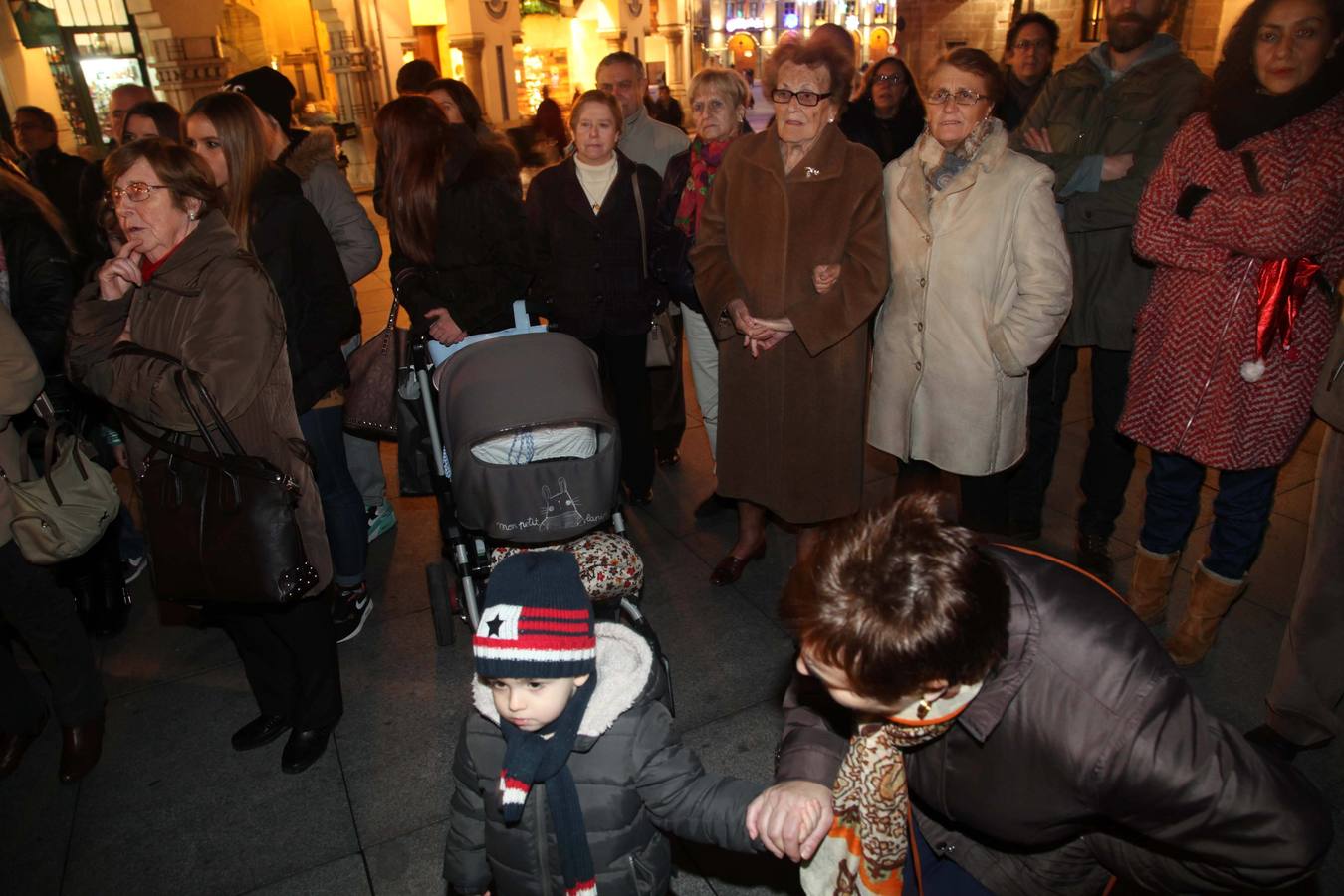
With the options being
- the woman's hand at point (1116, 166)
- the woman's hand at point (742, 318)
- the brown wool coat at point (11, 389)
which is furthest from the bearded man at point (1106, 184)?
the brown wool coat at point (11, 389)

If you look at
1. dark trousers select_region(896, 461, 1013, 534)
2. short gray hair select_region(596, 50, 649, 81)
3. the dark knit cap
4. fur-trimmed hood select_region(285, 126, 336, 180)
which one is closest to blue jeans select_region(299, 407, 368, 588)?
fur-trimmed hood select_region(285, 126, 336, 180)

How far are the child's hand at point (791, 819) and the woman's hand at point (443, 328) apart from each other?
111 inches

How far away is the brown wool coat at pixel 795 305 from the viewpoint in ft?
11.2

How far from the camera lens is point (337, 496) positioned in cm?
375

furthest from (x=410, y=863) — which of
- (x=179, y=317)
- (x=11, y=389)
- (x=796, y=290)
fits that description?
(x=796, y=290)

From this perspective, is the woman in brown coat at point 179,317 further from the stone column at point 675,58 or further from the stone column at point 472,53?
the stone column at point 675,58

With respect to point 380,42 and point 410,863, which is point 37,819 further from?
point 380,42

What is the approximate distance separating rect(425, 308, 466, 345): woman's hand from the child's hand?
111 inches

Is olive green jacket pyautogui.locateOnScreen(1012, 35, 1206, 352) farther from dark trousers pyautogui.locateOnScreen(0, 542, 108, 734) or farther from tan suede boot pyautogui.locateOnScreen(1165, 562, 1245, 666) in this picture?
dark trousers pyautogui.locateOnScreen(0, 542, 108, 734)

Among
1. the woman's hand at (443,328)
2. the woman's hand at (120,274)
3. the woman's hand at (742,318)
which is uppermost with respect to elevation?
the woman's hand at (120,274)

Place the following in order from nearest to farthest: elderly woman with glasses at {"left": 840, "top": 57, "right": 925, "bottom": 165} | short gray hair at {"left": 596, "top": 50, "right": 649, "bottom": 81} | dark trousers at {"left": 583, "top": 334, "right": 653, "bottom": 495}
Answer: dark trousers at {"left": 583, "top": 334, "right": 653, "bottom": 495} < short gray hair at {"left": 596, "top": 50, "right": 649, "bottom": 81} < elderly woman with glasses at {"left": 840, "top": 57, "right": 925, "bottom": 165}

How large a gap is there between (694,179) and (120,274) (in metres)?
2.61

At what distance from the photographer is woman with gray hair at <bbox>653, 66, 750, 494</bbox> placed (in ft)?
14.1

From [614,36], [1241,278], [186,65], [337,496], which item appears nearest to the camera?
[1241,278]
